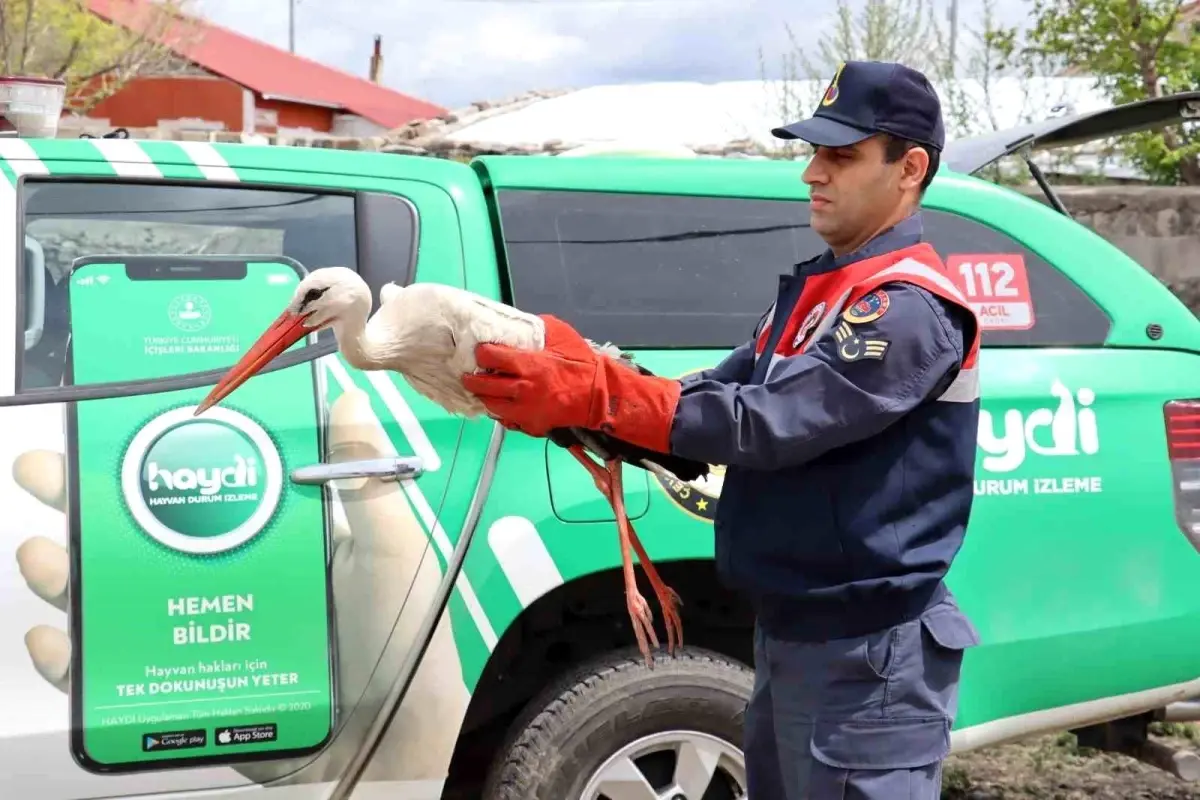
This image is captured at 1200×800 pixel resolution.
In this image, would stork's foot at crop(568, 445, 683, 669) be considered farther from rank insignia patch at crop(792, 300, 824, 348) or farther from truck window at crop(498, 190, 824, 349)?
truck window at crop(498, 190, 824, 349)

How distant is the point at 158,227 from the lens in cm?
270

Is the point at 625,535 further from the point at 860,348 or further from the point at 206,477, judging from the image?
the point at 206,477

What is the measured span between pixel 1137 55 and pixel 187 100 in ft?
49.6

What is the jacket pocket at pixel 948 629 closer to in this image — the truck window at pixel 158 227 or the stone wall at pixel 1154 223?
the truck window at pixel 158 227

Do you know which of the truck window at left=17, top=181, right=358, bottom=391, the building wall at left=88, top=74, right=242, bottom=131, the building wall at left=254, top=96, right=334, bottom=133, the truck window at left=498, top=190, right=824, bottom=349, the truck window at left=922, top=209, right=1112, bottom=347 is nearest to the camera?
the truck window at left=17, top=181, right=358, bottom=391

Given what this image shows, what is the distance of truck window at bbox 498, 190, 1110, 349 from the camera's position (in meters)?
2.91

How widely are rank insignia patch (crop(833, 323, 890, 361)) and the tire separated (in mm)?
1179

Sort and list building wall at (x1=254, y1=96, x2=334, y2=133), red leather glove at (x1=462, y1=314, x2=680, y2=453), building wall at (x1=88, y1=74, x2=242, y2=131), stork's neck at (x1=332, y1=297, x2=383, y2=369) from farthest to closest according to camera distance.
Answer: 1. building wall at (x1=254, y1=96, x2=334, y2=133)
2. building wall at (x1=88, y1=74, x2=242, y2=131)
3. stork's neck at (x1=332, y1=297, x2=383, y2=369)
4. red leather glove at (x1=462, y1=314, x2=680, y2=453)

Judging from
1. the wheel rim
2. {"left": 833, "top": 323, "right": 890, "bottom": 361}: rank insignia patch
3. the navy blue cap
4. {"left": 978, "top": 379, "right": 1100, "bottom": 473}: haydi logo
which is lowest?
the wheel rim

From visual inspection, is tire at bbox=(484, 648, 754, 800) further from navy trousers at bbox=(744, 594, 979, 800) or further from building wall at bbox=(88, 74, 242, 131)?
building wall at bbox=(88, 74, 242, 131)

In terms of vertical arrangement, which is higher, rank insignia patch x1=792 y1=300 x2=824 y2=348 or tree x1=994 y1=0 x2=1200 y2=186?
tree x1=994 y1=0 x2=1200 y2=186

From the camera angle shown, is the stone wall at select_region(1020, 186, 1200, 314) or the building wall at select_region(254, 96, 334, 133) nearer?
the stone wall at select_region(1020, 186, 1200, 314)

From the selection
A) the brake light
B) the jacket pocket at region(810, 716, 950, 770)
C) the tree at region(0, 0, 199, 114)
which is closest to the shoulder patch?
the jacket pocket at region(810, 716, 950, 770)

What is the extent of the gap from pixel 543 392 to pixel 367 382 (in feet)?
3.22
